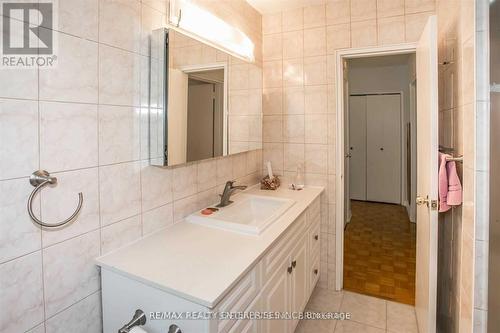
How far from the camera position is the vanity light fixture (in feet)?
5.07

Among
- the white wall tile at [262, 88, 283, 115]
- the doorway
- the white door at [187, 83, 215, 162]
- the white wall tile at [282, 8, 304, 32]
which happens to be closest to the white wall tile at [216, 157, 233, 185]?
the white door at [187, 83, 215, 162]

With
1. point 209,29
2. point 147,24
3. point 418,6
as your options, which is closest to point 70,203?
point 147,24

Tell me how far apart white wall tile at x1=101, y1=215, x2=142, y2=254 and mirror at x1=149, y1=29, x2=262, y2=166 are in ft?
0.97

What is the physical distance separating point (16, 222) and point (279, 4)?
2290 mm

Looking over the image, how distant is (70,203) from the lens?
3.48 feet

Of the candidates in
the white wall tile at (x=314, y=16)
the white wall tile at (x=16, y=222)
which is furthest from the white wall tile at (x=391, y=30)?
the white wall tile at (x=16, y=222)

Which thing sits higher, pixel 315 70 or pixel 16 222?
pixel 315 70

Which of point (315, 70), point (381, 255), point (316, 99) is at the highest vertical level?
point (315, 70)

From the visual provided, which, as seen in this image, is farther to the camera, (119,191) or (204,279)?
(119,191)

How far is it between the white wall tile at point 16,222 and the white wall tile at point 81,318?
284 millimetres

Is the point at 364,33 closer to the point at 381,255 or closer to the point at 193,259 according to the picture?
the point at 193,259

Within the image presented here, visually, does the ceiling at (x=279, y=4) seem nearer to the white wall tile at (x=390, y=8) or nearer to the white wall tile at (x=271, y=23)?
the white wall tile at (x=271, y=23)

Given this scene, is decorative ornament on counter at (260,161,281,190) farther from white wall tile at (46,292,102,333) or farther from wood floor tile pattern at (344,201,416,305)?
white wall tile at (46,292,102,333)

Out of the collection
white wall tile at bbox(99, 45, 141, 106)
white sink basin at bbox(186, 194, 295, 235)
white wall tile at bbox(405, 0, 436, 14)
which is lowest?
white sink basin at bbox(186, 194, 295, 235)
